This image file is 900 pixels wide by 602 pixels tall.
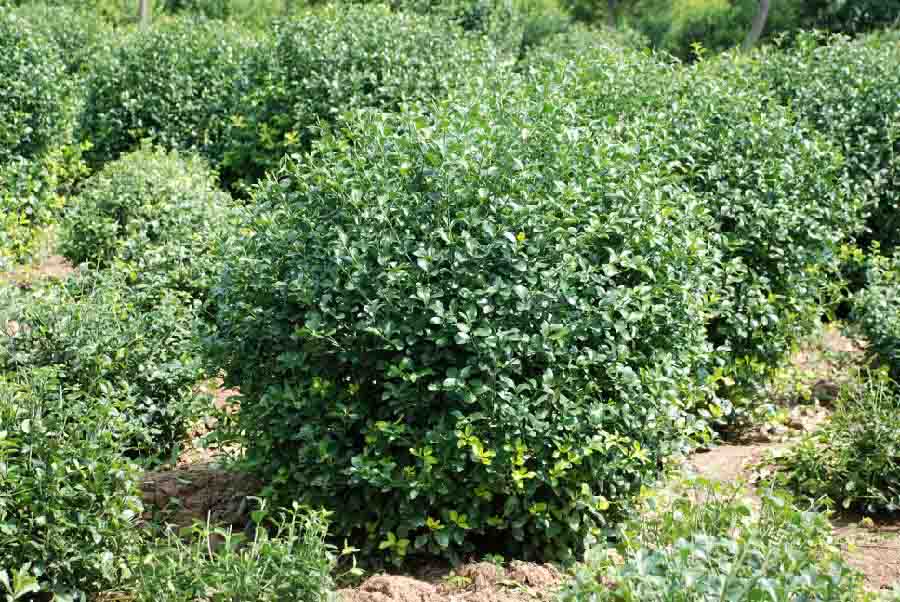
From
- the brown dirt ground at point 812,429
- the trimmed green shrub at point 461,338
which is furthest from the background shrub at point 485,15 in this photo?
the trimmed green shrub at point 461,338

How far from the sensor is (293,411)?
3715mm

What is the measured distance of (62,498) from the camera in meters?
3.29

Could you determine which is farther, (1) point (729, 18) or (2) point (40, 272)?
(1) point (729, 18)

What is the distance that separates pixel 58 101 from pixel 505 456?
5.87 meters

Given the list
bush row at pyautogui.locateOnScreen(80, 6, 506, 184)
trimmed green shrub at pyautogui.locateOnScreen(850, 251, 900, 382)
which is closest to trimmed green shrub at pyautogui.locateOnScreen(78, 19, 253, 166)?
bush row at pyautogui.locateOnScreen(80, 6, 506, 184)

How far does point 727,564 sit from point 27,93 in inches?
260

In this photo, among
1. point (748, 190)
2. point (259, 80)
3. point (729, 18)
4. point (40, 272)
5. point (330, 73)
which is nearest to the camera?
point (748, 190)

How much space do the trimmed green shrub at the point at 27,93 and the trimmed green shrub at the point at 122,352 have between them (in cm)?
314

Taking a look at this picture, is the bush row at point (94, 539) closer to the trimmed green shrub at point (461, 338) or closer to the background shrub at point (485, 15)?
the trimmed green shrub at point (461, 338)

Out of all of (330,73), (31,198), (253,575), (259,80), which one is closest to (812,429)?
(253,575)

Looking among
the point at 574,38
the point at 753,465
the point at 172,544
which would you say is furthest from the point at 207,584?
the point at 574,38

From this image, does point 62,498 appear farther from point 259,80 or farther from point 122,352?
point 259,80

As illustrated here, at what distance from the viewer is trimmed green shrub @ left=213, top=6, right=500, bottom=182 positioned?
25.4 ft

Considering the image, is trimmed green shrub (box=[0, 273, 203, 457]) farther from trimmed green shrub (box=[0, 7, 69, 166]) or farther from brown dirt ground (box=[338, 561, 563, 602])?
trimmed green shrub (box=[0, 7, 69, 166])
